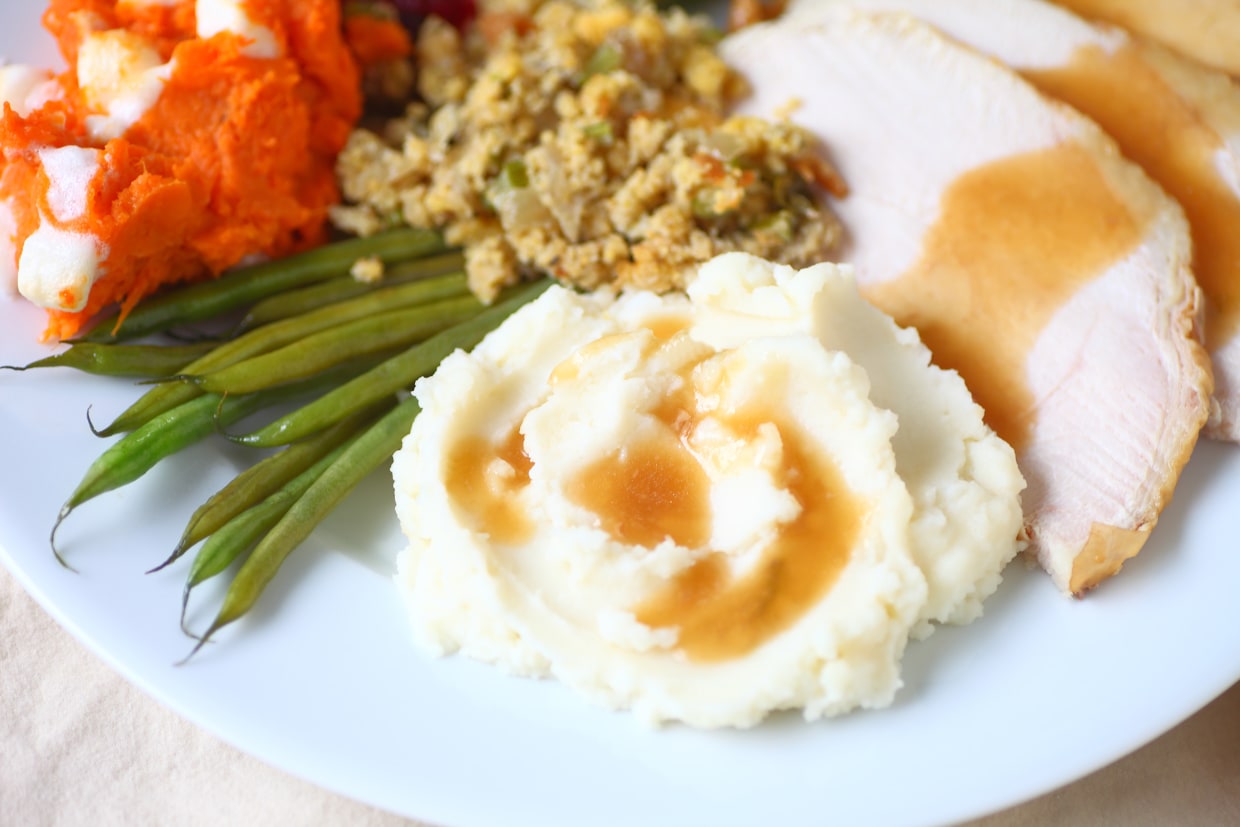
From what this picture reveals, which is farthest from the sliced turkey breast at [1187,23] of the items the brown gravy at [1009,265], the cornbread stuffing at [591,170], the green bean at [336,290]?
the green bean at [336,290]

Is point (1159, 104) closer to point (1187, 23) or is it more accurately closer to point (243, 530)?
point (1187, 23)

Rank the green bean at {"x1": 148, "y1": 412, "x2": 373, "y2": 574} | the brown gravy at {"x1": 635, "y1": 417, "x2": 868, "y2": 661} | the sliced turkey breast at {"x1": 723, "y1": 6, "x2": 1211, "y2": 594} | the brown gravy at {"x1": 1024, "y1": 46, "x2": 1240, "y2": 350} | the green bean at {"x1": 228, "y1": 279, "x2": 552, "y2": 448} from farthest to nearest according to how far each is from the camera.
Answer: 1. the brown gravy at {"x1": 1024, "y1": 46, "x2": 1240, "y2": 350}
2. the green bean at {"x1": 228, "y1": 279, "x2": 552, "y2": 448}
3. the sliced turkey breast at {"x1": 723, "y1": 6, "x2": 1211, "y2": 594}
4. the green bean at {"x1": 148, "y1": 412, "x2": 373, "y2": 574}
5. the brown gravy at {"x1": 635, "y1": 417, "x2": 868, "y2": 661}

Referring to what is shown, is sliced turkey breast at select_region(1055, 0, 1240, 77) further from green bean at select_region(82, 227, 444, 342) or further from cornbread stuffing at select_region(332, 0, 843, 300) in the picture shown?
green bean at select_region(82, 227, 444, 342)

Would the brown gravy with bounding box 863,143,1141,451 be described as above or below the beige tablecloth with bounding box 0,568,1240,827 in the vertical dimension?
above

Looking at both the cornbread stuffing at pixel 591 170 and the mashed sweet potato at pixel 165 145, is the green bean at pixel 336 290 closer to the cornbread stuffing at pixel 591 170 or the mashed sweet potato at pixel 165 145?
the cornbread stuffing at pixel 591 170

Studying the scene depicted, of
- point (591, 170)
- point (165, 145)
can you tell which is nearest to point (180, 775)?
point (165, 145)

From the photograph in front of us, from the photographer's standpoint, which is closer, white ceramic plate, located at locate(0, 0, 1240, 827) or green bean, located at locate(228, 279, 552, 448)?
white ceramic plate, located at locate(0, 0, 1240, 827)

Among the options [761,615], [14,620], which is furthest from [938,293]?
[14,620]

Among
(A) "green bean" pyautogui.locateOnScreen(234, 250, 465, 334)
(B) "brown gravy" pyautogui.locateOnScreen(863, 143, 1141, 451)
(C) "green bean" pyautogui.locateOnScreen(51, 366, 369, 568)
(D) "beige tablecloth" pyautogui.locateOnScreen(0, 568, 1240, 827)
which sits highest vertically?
(B) "brown gravy" pyautogui.locateOnScreen(863, 143, 1141, 451)

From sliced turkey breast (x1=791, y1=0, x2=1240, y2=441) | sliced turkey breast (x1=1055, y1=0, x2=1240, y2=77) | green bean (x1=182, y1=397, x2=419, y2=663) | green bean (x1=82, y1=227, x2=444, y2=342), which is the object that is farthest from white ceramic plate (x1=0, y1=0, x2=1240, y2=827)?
sliced turkey breast (x1=1055, y1=0, x2=1240, y2=77)
